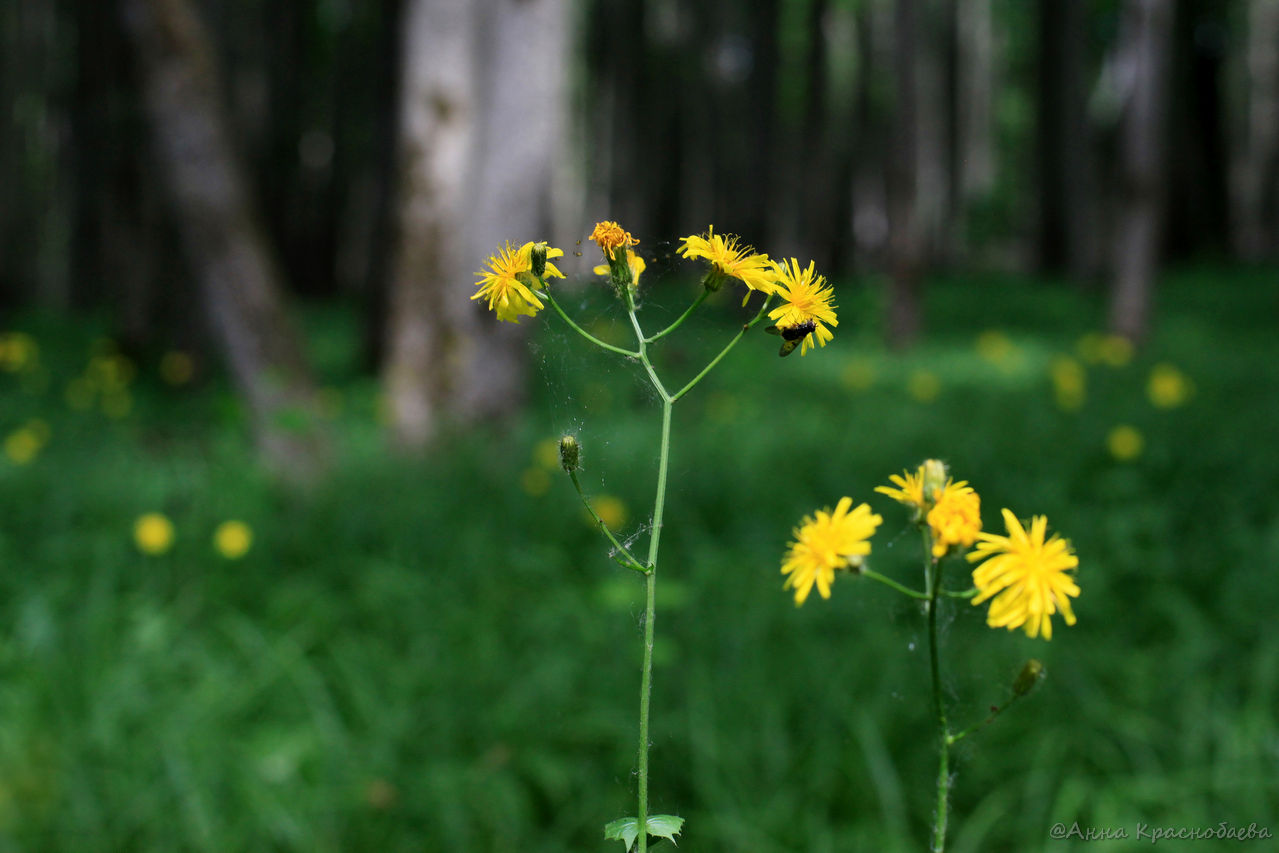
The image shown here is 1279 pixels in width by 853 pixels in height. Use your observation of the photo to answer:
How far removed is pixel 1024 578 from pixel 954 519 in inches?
2.1

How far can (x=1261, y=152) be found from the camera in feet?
48.0

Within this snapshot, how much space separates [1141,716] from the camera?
209 centimetres

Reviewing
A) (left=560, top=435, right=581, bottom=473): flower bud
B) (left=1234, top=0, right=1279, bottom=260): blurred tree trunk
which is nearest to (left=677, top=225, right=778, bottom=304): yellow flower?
(left=560, top=435, right=581, bottom=473): flower bud

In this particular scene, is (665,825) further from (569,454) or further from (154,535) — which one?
(154,535)

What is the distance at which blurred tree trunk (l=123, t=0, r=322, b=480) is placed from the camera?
339 centimetres

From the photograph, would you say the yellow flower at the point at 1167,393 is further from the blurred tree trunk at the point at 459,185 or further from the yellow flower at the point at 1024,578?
the yellow flower at the point at 1024,578

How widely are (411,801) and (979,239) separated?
17312 mm

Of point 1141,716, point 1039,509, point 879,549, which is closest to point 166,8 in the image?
point 879,549

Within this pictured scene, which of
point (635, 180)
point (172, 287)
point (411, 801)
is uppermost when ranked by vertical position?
point (635, 180)

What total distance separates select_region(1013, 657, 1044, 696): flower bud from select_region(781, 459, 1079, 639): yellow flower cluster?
0.07 metres

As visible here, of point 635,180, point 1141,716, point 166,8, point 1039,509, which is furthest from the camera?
point 635,180

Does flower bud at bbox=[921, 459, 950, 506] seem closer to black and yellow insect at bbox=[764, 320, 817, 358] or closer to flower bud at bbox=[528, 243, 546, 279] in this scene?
black and yellow insect at bbox=[764, 320, 817, 358]

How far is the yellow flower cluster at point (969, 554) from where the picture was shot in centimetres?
40

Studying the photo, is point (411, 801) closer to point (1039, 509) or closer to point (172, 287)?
point (1039, 509)
